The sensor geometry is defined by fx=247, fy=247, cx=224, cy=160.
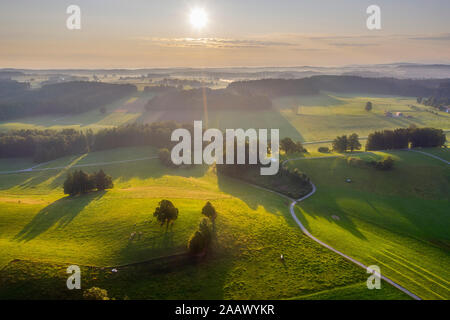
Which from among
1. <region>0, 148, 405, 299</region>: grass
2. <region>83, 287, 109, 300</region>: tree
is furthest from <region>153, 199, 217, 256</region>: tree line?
<region>83, 287, 109, 300</region>: tree

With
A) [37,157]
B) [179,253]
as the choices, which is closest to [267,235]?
[179,253]

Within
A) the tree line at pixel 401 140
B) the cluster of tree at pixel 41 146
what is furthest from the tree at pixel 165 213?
the cluster of tree at pixel 41 146

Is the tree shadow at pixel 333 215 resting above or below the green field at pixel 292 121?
below

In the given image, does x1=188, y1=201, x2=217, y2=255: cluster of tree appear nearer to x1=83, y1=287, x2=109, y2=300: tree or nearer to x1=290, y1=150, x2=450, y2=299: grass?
x1=83, y1=287, x2=109, y2=300: tree

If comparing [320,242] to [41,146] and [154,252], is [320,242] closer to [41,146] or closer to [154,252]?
[154,252]

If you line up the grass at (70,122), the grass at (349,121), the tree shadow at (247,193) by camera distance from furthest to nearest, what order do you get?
the grass at (70,122) < the grass at (349,121) < the tree shadow at (247,193)

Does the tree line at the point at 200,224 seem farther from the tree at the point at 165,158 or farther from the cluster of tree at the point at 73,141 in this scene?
the cluster of tree at the point at 73,141

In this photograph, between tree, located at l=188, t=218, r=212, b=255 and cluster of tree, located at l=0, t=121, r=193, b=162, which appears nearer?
tree, located at l=188, t=218, r=212, b=255
